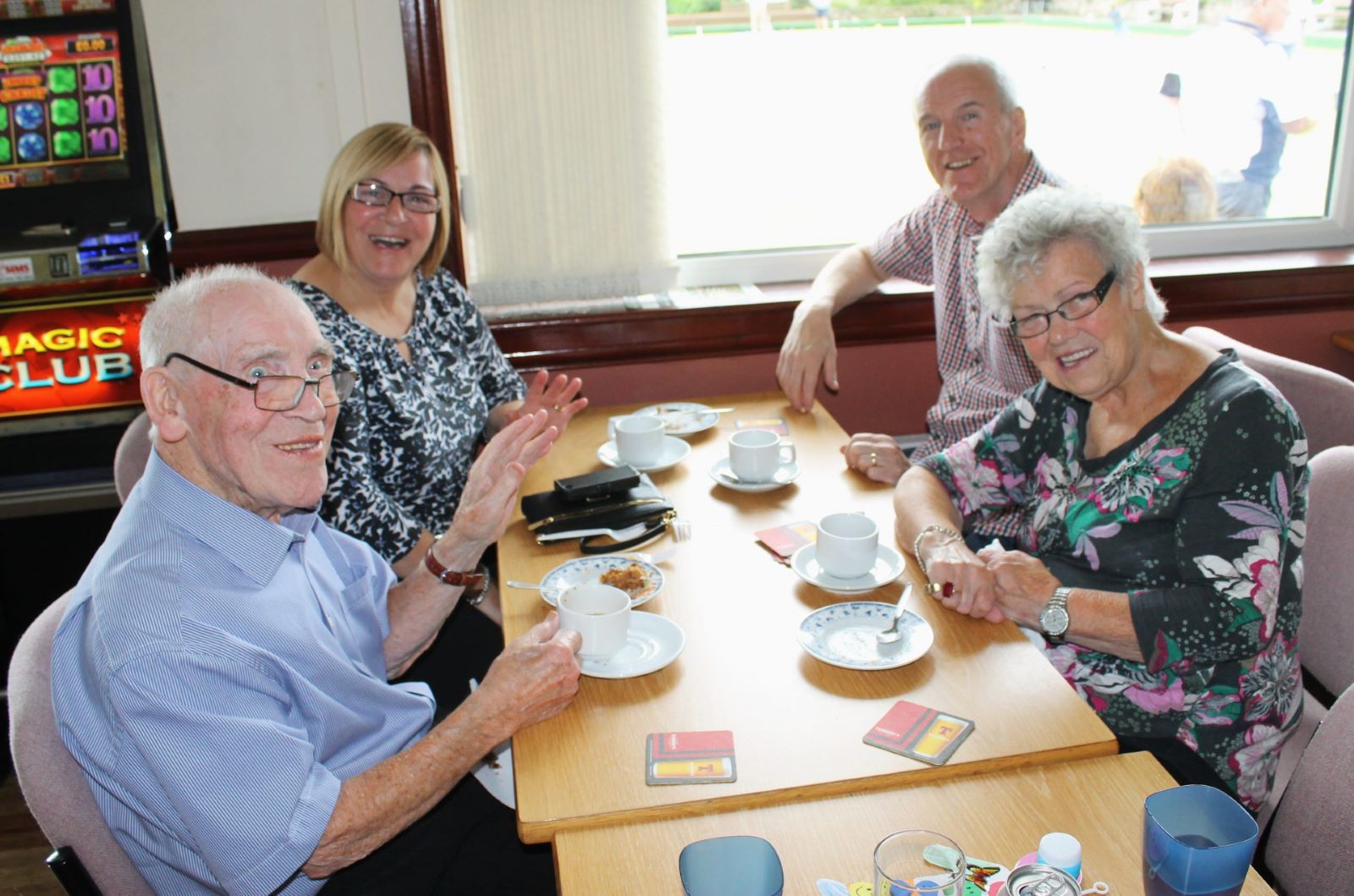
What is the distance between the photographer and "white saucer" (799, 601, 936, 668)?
1.46 metres

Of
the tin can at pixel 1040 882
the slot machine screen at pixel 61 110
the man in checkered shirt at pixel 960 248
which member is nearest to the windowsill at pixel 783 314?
the man in checkered shirt at pixel 960 248

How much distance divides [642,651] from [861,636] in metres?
0.31

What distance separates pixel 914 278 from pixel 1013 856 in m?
1.98

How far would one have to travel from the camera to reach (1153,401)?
5.43 feet

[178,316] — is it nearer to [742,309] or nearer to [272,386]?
[272,386]

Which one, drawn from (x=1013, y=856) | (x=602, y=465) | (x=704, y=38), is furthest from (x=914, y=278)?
(x=1013, y=856)

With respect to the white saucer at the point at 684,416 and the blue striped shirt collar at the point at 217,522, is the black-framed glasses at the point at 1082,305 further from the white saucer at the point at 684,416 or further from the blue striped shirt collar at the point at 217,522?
the blue striped shirt collar at the point at 217,522

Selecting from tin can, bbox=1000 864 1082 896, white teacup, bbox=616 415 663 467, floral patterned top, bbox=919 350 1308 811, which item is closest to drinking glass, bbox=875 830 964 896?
tin can, bbox=1000 864 1082 896

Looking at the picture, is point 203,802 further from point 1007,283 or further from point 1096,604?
point 1007,283

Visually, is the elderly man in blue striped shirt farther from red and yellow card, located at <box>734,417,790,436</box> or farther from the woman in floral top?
red and yellow card, located at <box>734,417,790,436</box>

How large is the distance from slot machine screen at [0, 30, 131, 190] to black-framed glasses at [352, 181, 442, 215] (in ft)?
2.52

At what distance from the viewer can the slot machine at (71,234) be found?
2504 mm

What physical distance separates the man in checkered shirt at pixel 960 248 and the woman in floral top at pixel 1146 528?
0.58 m

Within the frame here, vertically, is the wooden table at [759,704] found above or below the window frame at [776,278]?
below
